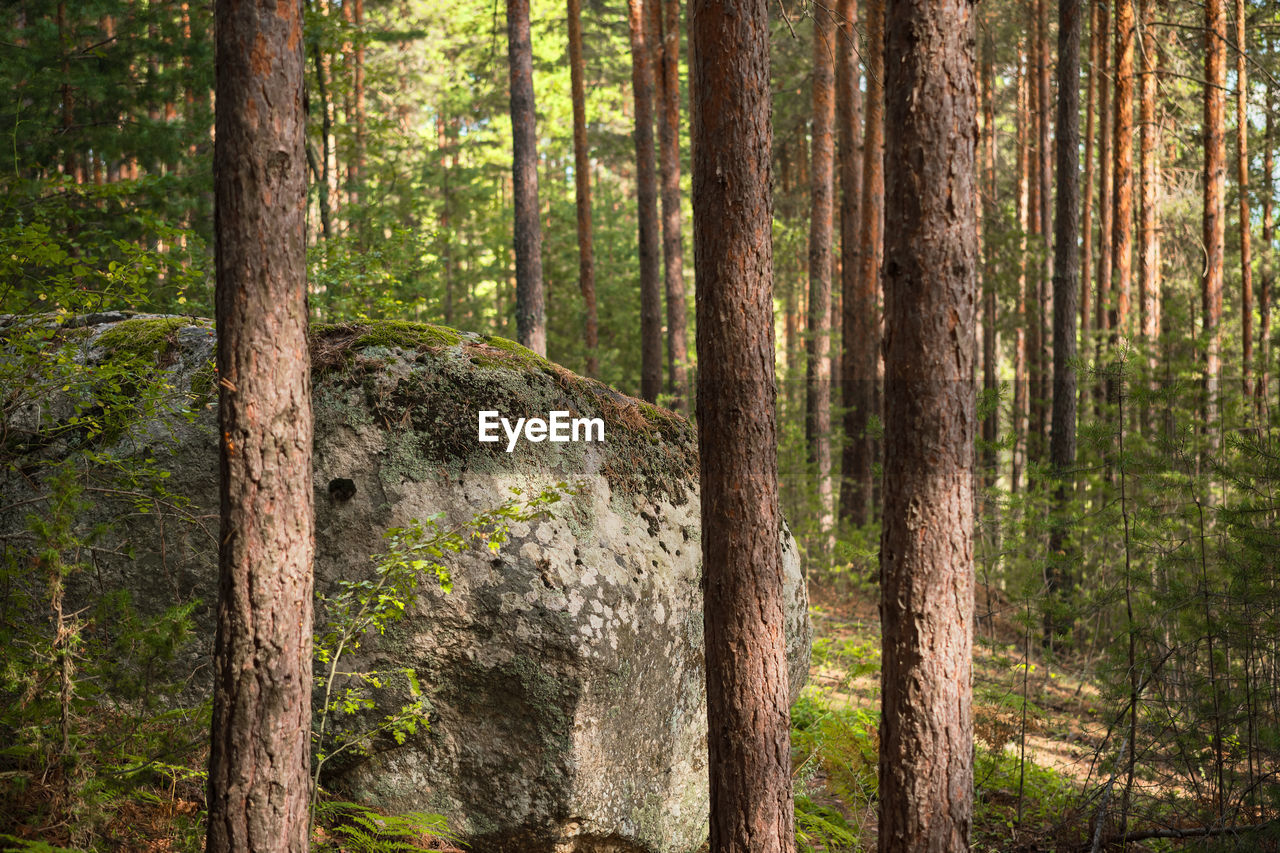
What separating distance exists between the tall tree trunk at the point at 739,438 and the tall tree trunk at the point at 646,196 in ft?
29.5

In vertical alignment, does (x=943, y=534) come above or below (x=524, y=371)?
below

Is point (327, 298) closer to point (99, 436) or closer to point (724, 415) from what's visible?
point (99, 436)

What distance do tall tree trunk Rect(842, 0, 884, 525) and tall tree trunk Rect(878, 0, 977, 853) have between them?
8.81m

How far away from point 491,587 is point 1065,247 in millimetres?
8902

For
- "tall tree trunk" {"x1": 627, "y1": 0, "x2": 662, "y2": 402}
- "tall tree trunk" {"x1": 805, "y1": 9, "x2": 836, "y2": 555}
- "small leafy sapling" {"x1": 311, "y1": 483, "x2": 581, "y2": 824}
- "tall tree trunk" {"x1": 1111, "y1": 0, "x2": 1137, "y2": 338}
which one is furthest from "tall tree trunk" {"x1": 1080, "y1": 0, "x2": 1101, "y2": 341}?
"small leafy sapling" {"x1": 311, "y1": 483, "x2": 581, "y2": 824}

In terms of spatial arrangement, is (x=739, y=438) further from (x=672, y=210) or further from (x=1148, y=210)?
(x=1148, y=210)

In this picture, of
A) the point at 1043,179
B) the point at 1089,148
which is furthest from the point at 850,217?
the point at 1089,148

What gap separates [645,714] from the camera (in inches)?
184

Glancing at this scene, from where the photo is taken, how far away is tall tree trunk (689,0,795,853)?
4133 millimetres

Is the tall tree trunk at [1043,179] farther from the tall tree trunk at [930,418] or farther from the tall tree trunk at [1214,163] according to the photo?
the tall tree trunk at [930,418]

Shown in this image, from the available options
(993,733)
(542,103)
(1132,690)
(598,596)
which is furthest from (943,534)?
(542,103)

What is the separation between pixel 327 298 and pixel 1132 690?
805cm

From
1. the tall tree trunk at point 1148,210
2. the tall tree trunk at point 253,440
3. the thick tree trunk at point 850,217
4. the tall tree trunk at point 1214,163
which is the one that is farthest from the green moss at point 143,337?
the tall tree trunk at point 1214,163

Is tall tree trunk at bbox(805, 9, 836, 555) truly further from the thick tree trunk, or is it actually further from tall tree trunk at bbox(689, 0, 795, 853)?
tall tree trunk at bbox(689, 0, 795, 853)
